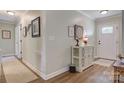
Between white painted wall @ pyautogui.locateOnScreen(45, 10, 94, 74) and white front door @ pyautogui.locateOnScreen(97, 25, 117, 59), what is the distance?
215 mm

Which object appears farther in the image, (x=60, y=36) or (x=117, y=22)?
(x=60, y=36)

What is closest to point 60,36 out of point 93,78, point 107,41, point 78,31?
point 78,31

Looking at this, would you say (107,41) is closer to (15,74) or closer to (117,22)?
(117,22)

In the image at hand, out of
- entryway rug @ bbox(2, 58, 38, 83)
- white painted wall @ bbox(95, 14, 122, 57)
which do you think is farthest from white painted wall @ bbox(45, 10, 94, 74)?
entryway rug @ bbox(2, 58, 38, 83)

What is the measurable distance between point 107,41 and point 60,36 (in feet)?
3.09

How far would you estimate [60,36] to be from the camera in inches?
85.0

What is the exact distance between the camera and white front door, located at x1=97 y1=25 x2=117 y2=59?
1589 millimetres

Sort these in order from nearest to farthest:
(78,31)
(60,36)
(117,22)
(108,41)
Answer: (117,22) → (108,41) → (60,36) → (78,31)

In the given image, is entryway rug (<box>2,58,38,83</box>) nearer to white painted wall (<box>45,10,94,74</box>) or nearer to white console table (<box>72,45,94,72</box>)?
white painted wall (<box>45,10,94,74</box>)

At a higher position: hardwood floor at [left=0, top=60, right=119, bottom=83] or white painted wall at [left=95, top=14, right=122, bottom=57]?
white painted wall at [left=95, top=14, right=122, bottom=57]

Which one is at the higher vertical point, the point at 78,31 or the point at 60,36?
the point at 78,31
